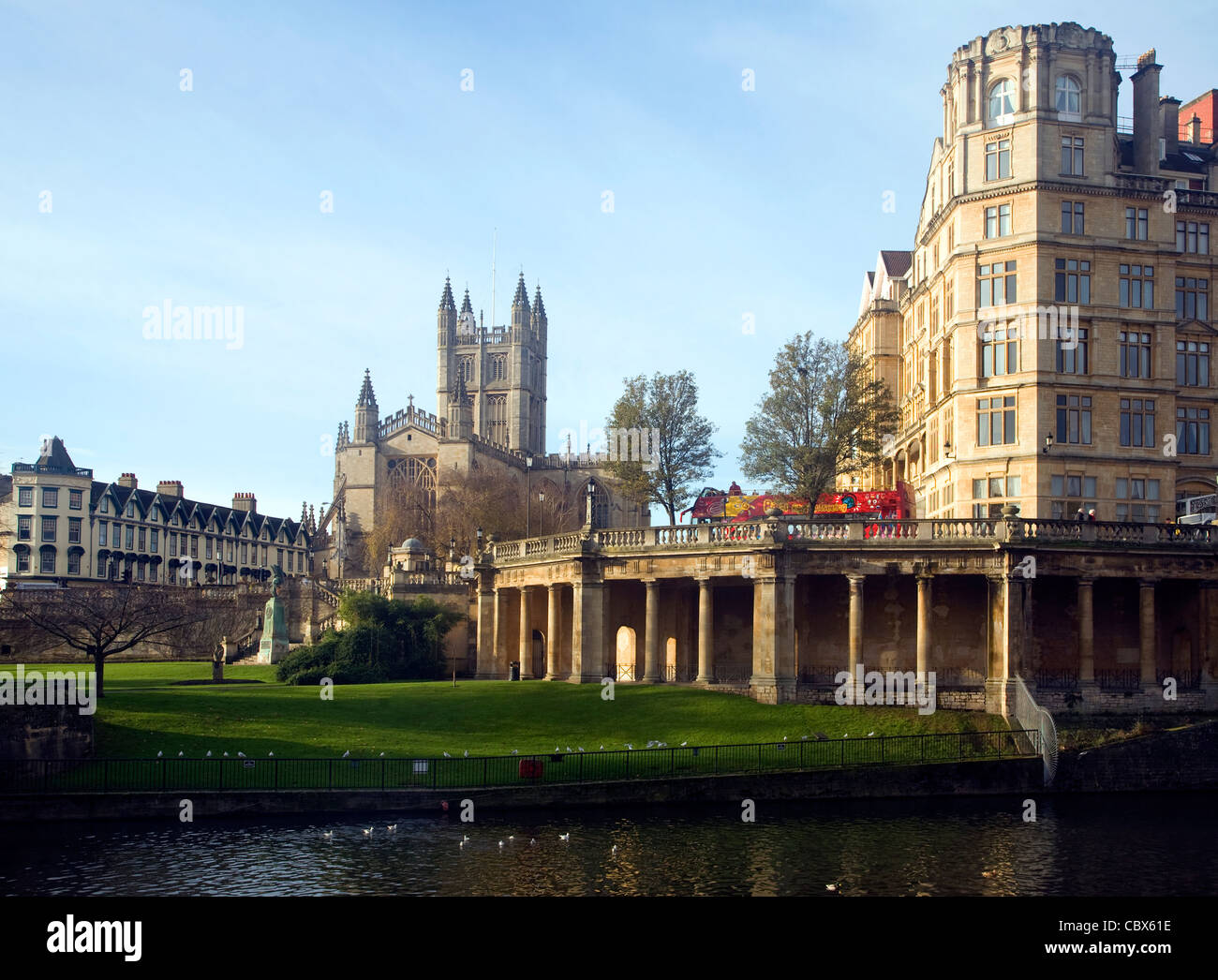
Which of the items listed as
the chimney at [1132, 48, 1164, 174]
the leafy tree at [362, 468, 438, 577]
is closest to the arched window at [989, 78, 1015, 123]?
the chimney at [1132, 48, 1164, 174]

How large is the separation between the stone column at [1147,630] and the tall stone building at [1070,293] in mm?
6488

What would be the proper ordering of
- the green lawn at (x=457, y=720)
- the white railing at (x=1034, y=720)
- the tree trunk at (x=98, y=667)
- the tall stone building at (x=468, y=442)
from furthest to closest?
1. the tall stone building at (x=468, y=442)
2. the tree trunk at (x=98, y=667)
3. the white railing at (x=1034, y=720)
4. the green lawn at (x=457, y=720)

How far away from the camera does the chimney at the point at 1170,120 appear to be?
6291cm

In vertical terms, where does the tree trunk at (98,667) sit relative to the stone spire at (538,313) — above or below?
below

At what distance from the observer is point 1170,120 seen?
63.9 metres

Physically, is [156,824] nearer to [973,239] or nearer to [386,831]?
[386,831]

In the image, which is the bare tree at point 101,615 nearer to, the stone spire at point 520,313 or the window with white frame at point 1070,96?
the window with white frame at point 1070,96

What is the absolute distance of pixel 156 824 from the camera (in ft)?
113

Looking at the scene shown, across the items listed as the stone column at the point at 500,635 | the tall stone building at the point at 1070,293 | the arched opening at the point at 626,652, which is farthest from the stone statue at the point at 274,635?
the tall stone building at the point at 1070,293

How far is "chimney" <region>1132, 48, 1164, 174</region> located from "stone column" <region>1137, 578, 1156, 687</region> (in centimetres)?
2202

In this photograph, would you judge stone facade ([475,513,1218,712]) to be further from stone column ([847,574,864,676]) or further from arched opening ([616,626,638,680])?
arched opening ([616,626,638,680])
